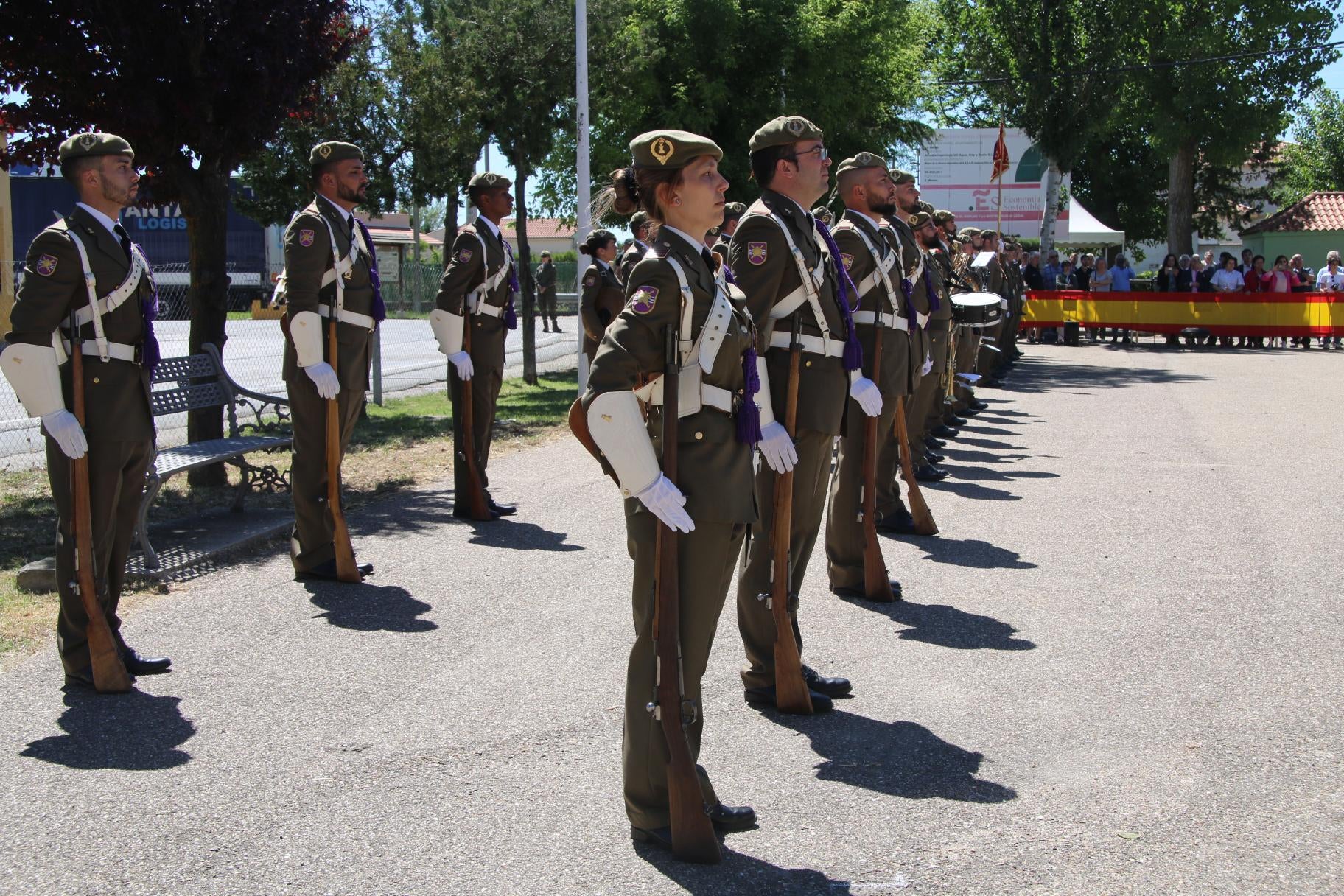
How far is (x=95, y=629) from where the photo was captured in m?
5.32

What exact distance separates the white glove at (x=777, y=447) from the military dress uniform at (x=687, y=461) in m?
0.64

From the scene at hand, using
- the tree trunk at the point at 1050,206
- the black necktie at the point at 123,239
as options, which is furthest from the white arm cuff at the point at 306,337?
the tree trunk at the point at 1050,206

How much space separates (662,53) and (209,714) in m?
16.3

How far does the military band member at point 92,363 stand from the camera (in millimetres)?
5262

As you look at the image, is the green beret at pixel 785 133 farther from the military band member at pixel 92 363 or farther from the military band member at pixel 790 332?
the military band member at pixel 92 363

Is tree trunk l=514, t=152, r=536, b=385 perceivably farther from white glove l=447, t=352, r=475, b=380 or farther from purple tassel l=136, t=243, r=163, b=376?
purple tassel l=136, t=243, r=163, b=376

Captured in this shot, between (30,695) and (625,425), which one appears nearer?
(625,425)

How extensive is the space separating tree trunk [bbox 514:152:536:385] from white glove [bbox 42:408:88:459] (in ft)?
40.8

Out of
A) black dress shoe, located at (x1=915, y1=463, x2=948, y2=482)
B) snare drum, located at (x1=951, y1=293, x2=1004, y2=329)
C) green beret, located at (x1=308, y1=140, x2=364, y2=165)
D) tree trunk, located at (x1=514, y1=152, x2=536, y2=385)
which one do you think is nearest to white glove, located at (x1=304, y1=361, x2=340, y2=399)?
green beret, located at (x1=308, y1=140, x2=364, y2=165)

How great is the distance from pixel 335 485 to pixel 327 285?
1.10m

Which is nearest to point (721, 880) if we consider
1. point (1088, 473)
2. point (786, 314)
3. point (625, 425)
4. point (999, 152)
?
point (625, 425)

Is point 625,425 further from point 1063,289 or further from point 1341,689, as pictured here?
point 1063,289

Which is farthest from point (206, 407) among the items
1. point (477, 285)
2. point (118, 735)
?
point (118, 735)

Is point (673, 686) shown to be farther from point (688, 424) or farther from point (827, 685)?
point (827, 685)
